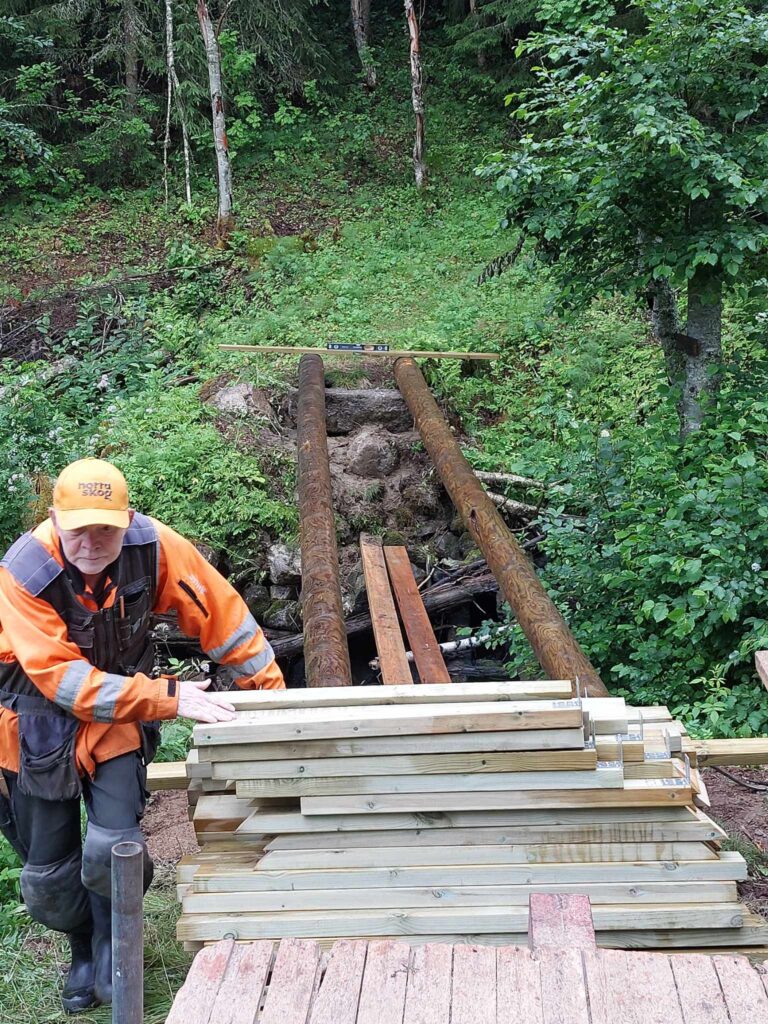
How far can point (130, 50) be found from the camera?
60.1 ft

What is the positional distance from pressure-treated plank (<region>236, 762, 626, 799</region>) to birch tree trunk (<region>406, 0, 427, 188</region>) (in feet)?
53.5

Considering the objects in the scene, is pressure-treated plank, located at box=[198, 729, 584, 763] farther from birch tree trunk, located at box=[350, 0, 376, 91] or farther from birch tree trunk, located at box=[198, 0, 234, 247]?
birch tree trunk, located at box=[350, 0, 376, 91]

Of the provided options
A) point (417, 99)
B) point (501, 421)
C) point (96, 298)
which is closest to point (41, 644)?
point (501, 421)

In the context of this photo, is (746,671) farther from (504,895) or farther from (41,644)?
(41,644)

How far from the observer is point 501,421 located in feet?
36.2

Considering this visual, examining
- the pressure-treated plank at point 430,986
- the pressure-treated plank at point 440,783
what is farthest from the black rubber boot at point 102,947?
the pressure-treated plank at point 430,986

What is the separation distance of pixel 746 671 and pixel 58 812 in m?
4.56

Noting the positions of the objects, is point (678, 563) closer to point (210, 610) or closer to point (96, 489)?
point (210, 610)

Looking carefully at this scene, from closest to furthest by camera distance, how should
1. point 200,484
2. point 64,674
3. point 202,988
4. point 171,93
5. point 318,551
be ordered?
point 202,988 → point 64,674 → point 318,551 → point 200,484 → point 171,93

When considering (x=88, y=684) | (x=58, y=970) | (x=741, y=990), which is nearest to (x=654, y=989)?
(x=741, y=990)

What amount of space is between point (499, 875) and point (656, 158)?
17.1ft

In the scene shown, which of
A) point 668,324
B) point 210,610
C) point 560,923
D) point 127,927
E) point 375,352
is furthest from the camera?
point 375,352

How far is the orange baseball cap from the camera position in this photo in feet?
10.6

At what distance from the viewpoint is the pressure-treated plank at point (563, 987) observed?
2316 mm
